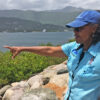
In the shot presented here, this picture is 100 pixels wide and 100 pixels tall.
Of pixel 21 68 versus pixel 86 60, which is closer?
pixel 86 60

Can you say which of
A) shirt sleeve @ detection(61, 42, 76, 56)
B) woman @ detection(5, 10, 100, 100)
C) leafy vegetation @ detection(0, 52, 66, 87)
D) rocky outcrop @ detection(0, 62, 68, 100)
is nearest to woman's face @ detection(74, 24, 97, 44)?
woman @ detection(5, 10, 100, 100)

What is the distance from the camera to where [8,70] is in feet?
35.8

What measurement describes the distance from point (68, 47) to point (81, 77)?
552 mm

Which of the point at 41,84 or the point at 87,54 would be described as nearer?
the point at 87,54

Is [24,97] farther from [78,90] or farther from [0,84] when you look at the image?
[0,84]

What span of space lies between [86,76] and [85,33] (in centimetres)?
43

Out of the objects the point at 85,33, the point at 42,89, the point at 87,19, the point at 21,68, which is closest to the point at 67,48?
the point at 85,33

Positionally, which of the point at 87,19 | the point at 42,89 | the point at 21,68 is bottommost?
the point at 21,68

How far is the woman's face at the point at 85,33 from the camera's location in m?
2.44

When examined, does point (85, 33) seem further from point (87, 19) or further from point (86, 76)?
point (86, 76)

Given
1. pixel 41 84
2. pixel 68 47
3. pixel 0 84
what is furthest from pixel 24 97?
pixel 0 84

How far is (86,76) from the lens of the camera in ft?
7.72

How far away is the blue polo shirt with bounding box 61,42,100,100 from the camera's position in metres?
2.32

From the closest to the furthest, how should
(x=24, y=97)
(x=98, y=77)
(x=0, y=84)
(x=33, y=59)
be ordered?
(x=98, y=77), (x=24, y=97), (x=0, y=84), (x=33, y=59)
